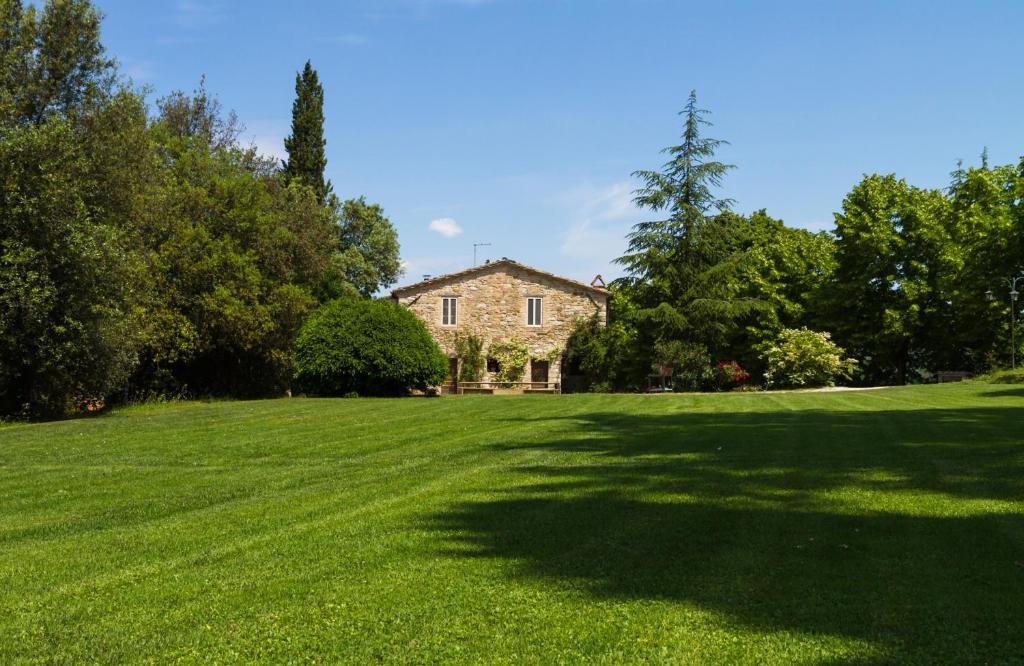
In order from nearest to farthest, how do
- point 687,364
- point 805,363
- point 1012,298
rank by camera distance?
point 1012,298 → point 805,363 → point 687,364

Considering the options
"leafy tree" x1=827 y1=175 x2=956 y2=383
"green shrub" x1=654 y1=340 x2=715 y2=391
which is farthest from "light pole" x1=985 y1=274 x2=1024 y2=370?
"green shrub" x1=654 y1=340 x2=715 y2=391

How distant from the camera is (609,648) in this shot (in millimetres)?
3510

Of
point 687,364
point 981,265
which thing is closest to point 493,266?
point 687,364

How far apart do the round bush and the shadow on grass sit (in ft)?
71.5

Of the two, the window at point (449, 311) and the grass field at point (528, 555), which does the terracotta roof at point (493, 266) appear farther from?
the grass field at point (528, 555)

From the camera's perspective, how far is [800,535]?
17.9 feet

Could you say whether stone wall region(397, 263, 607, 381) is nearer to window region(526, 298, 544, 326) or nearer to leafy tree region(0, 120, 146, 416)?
window region(526, 298, 544, 326)

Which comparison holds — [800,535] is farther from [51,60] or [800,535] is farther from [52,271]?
[51,60]

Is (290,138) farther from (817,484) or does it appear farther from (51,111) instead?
(817,484)

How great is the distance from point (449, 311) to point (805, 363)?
18572mm

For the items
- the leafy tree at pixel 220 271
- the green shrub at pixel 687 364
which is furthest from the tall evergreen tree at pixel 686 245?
the leafy tree at pixel 220 271

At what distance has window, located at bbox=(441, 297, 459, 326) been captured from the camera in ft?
141

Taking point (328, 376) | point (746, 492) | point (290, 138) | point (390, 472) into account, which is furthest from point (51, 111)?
point (290, 138)

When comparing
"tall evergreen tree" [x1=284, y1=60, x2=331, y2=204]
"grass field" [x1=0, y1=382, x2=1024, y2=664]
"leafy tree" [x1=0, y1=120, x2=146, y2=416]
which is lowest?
"grass field" [x1=0, y1=382, x2=1024, y2=664]
